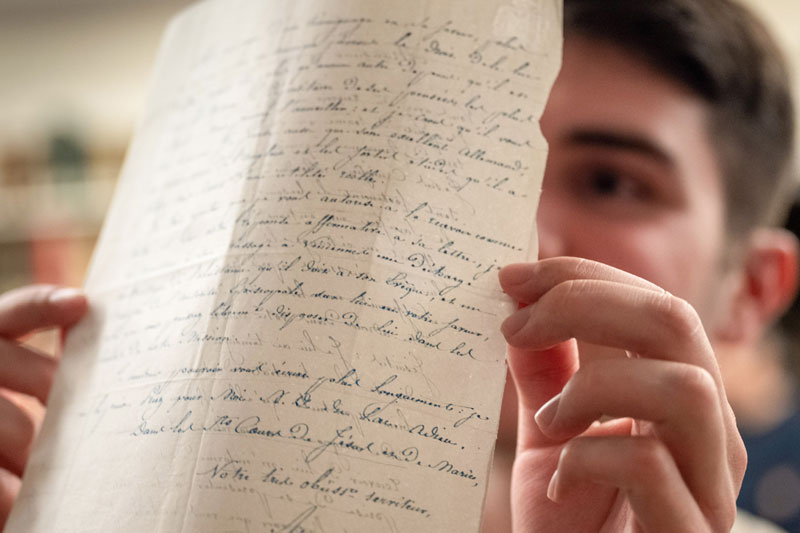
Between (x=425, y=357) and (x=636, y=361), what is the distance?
0.40 ft

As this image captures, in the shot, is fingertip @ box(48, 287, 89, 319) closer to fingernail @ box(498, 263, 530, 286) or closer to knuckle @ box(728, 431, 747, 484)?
fingernail @ box(498, 263, 530, 286)

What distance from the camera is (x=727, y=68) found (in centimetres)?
88

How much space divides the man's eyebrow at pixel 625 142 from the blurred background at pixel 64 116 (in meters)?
2.08

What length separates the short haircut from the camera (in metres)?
0.85

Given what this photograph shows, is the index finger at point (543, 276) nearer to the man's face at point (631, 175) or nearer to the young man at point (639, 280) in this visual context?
the young man at point (639, 280)

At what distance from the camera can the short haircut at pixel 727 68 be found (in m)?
0.85

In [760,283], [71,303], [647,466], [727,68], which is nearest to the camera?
[647,466]

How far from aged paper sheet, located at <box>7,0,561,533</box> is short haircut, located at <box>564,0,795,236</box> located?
17.5 inches

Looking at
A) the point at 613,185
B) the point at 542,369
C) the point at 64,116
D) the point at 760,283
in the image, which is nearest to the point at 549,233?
the point at 613,185

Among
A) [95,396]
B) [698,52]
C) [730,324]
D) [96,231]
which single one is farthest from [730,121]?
[96,231]

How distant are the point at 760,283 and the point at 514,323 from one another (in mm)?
783

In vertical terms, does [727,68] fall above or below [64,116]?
below

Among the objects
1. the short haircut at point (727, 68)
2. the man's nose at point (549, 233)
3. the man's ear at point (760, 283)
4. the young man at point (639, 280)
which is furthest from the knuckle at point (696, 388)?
the man's ear at point (760, 283)

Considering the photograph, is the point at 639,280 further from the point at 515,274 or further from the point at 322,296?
the point at 322,296
